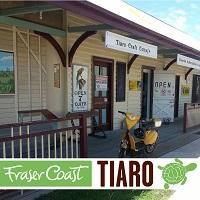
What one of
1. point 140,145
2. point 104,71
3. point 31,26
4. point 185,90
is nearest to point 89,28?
point 31,26

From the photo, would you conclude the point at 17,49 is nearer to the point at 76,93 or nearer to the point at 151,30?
the point at 76,93

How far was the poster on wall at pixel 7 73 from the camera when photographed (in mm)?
7543

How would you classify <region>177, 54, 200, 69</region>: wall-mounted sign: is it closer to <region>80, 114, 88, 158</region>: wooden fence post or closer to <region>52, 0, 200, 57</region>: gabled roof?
<region>52, 0, 200, 57</region>: gabled roof

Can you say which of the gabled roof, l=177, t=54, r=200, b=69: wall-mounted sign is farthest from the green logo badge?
l=177, t=54, r=200, b=69: wall-mounted sign

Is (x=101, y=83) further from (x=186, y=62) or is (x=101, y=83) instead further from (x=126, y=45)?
(x=126, y=45)

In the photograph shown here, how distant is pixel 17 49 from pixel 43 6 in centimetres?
212

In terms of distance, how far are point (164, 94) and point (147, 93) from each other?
2.29 ft

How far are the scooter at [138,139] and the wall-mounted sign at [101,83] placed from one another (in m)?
2.68

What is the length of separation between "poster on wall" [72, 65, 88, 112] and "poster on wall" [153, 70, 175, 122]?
16.1 ft

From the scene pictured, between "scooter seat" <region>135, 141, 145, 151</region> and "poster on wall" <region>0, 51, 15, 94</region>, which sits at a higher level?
"poster on wall" <region>0, 51, 15, 94</region>

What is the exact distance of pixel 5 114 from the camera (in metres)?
7.65

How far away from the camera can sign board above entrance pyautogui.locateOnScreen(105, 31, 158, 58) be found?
671 cm

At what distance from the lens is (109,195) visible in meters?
5.17

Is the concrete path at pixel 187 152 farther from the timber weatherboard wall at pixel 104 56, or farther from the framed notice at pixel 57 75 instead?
the framed notice at pixel 57 75
